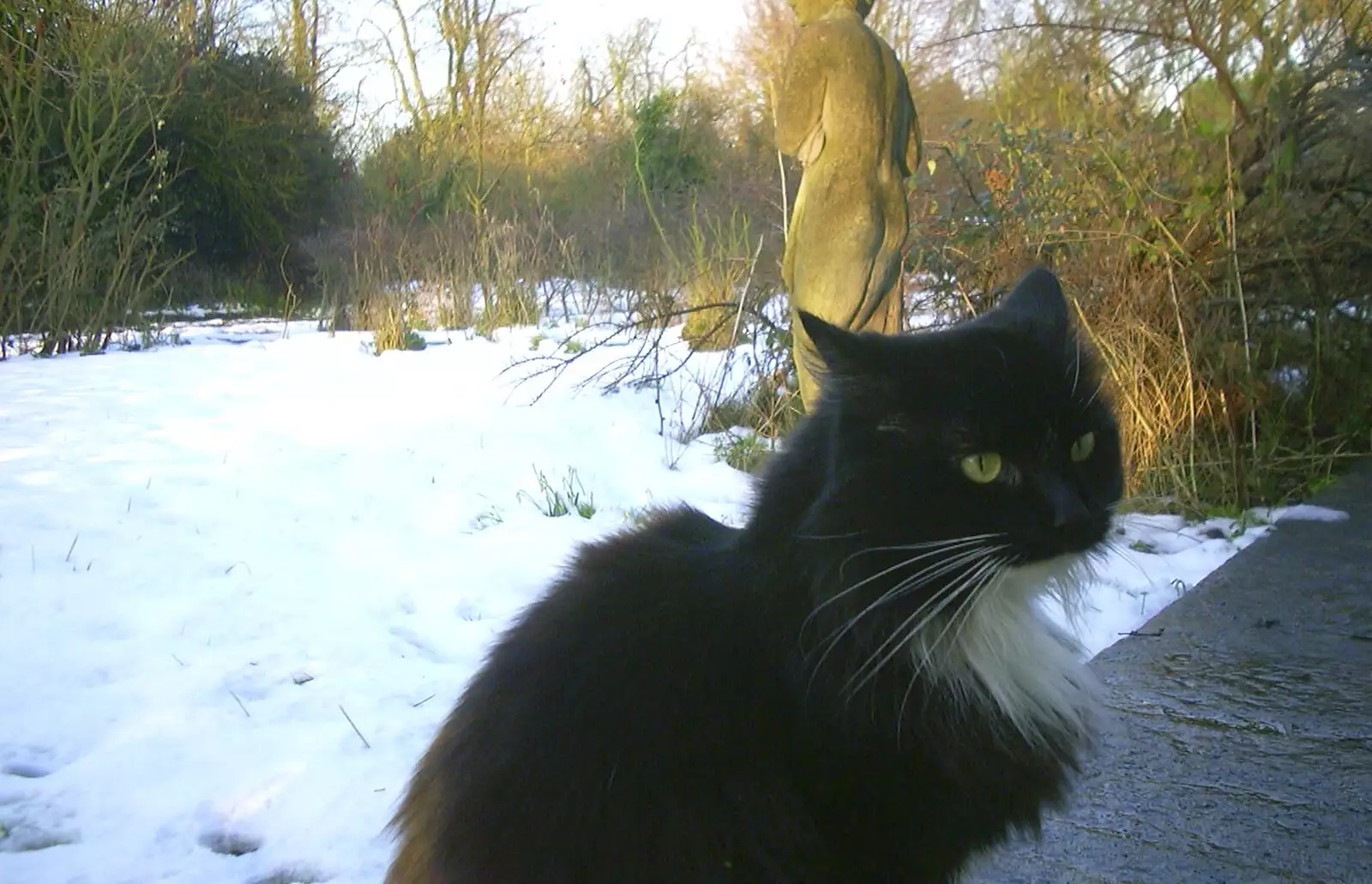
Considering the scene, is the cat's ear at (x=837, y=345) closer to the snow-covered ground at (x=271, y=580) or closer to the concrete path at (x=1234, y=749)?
the snow-covered ground at (x=271, y=580)

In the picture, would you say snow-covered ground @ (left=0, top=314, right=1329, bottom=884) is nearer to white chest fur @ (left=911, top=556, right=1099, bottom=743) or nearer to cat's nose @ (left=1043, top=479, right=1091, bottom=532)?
white chest fur @ (left=911, top=556, right=1099, bottom=743)

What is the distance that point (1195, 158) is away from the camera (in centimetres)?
447

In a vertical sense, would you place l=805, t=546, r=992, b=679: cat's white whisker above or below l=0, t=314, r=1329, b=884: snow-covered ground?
above

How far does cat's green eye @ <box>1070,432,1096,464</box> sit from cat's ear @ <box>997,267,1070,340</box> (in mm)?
160

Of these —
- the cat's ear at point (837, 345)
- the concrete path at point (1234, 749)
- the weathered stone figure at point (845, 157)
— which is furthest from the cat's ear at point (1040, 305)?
the weathered stone figure at point (845, 157)

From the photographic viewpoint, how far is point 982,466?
1372mm

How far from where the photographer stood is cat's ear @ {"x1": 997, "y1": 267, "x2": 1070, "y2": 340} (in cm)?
149

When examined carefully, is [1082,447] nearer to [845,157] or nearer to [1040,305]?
[1040,305]

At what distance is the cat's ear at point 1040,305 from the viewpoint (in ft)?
4.90

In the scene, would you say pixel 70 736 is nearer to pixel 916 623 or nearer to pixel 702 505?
pixel 916 623

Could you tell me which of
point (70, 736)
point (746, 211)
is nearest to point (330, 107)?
point (746, 211)

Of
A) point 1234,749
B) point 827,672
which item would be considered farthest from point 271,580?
point 1234,749

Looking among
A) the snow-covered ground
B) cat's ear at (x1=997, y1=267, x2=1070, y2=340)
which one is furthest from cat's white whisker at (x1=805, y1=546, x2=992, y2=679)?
the snow-covered ground

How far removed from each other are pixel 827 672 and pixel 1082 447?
22.1 inches
